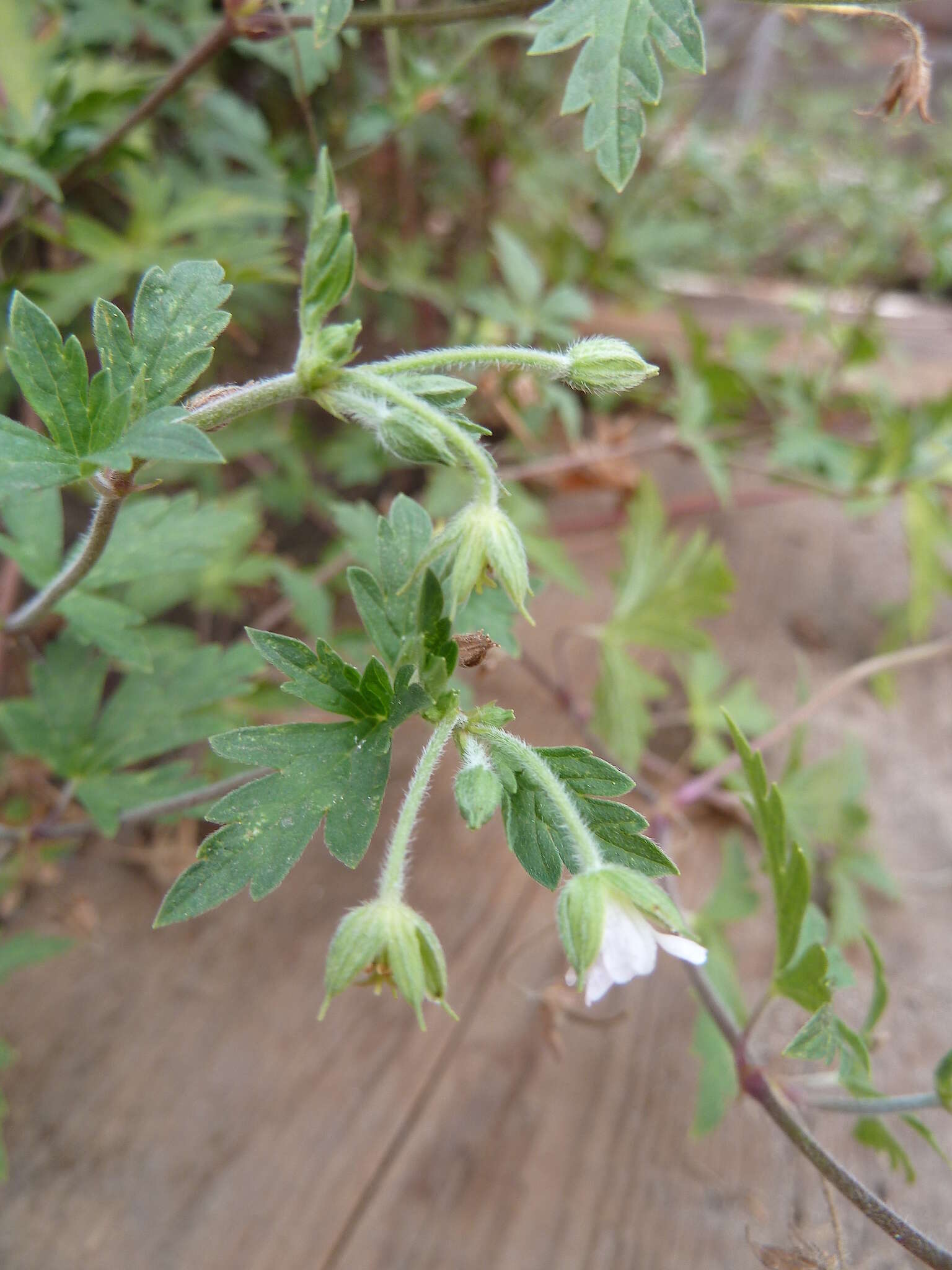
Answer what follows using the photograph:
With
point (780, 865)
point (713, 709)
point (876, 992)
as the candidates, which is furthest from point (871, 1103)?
point (713, 709)

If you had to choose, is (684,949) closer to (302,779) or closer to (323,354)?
(302,779)

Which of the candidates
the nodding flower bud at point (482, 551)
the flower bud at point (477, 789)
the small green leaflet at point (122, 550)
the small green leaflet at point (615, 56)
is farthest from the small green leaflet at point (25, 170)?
the flower bud at point (477, 789)

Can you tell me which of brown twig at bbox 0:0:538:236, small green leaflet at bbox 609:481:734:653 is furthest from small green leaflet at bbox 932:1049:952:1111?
brown twig at bbox 0:0:538:236

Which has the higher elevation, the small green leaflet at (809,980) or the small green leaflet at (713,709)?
the small green leaflet at (809,980)

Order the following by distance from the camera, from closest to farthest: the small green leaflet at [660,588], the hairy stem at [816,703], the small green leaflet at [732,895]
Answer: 1. the small green leaflet at [732,895]
2. the hairy stem at [816,703]
3. the small green leaflet at [660,588]

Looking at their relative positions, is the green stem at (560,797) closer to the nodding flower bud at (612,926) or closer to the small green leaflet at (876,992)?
the nodding flower bud at (612,926)

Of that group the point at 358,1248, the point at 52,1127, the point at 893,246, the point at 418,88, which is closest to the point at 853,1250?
the point at 358,1248
